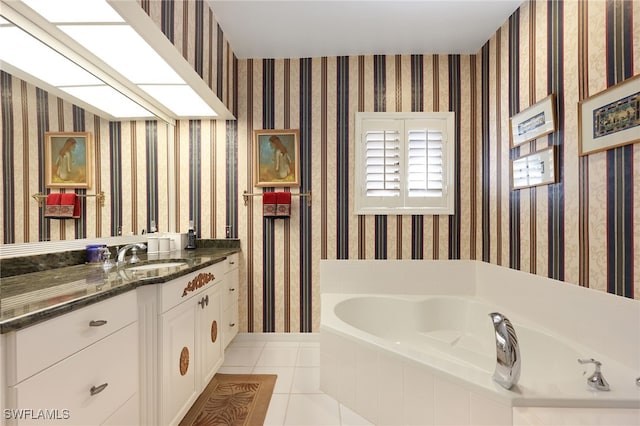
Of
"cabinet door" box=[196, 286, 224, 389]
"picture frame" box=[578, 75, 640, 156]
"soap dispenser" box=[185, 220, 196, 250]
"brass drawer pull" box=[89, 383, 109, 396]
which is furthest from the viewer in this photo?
"soap dispenser" box=[185, 220, 196, 250]

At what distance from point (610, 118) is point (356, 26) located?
1769 millimetres

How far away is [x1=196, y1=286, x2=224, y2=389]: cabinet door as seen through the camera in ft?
6.38

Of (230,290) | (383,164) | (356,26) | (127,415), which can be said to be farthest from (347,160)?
(127,415)

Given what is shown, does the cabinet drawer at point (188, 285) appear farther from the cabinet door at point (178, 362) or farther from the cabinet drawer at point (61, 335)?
the cabinet drawer at point (61, 335)

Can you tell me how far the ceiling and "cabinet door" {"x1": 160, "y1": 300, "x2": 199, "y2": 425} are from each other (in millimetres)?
2095

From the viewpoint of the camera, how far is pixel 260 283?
2844 mm

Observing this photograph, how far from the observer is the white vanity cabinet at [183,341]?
1.47 meters

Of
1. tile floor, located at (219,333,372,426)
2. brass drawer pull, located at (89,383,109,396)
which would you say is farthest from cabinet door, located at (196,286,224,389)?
brass drawer pull, located at (89,383,109,396)

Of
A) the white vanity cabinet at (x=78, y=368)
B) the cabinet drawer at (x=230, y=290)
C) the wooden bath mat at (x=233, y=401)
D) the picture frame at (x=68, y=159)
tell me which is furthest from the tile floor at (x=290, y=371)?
the picture frame at (x=68, y=159)

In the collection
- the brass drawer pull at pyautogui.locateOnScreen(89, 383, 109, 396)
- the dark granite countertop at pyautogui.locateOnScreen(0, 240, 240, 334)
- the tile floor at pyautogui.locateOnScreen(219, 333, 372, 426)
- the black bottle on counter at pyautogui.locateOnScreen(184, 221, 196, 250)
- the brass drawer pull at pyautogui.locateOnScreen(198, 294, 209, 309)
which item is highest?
the black bottle on counter at pyautogui.locateOnScreen(184, 221, 196, 250)

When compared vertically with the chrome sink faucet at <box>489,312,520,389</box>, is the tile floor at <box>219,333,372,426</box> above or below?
below

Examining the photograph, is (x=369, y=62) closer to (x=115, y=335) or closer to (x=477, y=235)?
(x=477, y=235)

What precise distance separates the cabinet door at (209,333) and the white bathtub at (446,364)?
78 centimetres

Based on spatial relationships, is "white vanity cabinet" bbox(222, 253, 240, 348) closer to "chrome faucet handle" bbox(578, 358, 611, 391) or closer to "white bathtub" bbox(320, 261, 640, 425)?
"white bathtub" bbox(320, 261, 640, 425)
